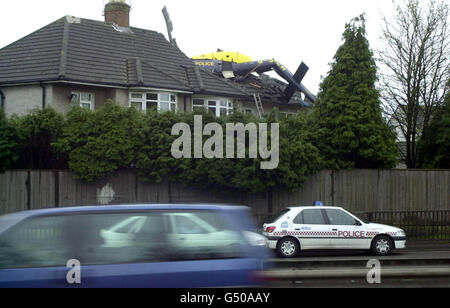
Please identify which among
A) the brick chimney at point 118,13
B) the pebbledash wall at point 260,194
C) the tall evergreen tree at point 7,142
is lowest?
the pebbledash wall at point 260,194

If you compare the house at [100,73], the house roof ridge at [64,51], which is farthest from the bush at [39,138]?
the house roof ridge at [64,51]

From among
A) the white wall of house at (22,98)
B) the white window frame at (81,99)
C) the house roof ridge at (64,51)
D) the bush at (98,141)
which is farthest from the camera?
the white window frame at (81,99)

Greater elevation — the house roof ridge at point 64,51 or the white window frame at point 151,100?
the house roof ridge at point 64,51

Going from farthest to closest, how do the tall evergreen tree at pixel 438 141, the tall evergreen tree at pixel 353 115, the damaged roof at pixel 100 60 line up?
the damaged roof at pixel 100 60, the tall evergreen tree at pixel 438 141, the tall evergreen tree at pixel 353 115

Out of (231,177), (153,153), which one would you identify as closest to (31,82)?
(153,153)

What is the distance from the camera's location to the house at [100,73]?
80.0 ft

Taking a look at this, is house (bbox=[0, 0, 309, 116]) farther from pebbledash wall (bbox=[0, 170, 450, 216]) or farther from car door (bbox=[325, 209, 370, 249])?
car door (bbox=[325, 209, 370, 249])

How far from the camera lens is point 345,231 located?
1563 centimetres

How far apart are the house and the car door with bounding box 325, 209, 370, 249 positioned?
7.95 m

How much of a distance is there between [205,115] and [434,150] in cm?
1293

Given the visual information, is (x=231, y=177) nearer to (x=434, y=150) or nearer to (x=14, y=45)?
(x=434, y=150)

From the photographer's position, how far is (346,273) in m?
9.20

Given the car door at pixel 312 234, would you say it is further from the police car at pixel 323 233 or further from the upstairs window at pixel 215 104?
the upstairs window at pixel 215 104

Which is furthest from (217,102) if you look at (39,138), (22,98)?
(39,138)
